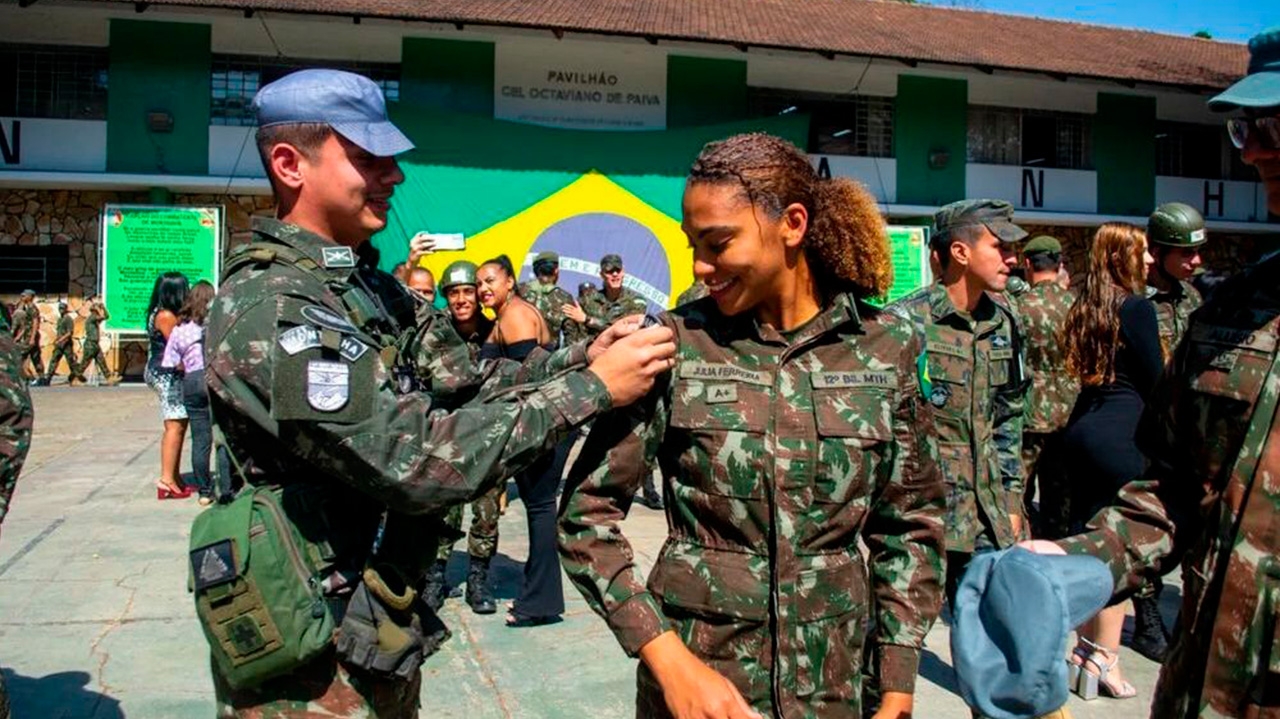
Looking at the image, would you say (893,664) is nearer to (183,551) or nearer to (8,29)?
(183,551)

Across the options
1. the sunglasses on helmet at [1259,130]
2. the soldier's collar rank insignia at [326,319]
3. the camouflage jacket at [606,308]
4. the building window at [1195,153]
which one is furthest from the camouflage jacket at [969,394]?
the building window at [1195,153]

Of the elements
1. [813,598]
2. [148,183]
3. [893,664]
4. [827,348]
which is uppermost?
[148,183]

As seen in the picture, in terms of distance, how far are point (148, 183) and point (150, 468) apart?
8.77 metres

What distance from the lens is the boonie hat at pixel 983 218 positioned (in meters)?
3.87

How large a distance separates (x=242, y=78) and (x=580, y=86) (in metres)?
5.81

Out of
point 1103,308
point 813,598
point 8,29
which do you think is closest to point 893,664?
point 813,598

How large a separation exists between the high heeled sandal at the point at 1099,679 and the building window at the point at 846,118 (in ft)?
54.7

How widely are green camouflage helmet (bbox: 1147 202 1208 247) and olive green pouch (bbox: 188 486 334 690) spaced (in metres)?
4.23

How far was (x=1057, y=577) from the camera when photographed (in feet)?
5.76

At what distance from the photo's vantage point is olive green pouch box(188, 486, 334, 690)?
6.50 feet

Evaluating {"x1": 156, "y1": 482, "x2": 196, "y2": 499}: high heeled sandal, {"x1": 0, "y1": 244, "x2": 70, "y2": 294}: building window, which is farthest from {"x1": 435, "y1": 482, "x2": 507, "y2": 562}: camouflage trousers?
{"x1": 0, "y1": 244, "x2": 70, "y2": 294}: building window

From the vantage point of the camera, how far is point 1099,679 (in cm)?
446

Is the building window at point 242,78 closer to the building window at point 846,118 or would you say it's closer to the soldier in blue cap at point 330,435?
the building window at point 846,118

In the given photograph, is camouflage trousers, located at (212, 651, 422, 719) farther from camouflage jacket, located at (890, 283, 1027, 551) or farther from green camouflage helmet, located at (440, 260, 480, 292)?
green camouflage helmet, located at (440, 260, 480, 292)
